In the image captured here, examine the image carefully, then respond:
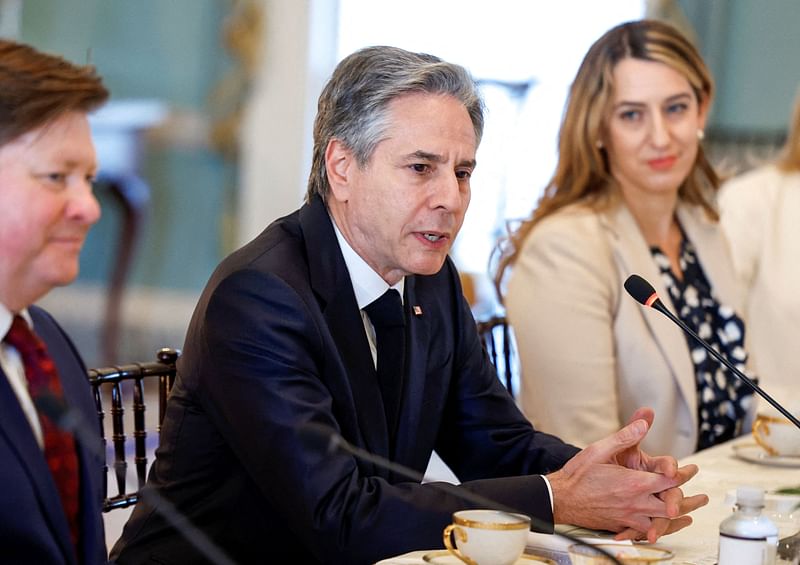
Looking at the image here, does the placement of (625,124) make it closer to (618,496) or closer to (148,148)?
A: (618,496)

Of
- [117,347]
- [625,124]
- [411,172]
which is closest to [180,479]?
[411,172]

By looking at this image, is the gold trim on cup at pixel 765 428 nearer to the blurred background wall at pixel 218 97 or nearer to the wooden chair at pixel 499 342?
the wooden chair at pixel 499 342

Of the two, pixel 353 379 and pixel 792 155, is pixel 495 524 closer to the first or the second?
pixel 353 379

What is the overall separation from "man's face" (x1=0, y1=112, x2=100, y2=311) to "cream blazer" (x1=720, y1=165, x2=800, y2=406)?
7.93 feet

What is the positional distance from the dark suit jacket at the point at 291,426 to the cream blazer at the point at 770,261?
1736mm

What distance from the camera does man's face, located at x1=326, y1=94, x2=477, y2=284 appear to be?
185cm

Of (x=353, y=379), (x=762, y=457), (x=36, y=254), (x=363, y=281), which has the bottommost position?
(x=762, y=457)

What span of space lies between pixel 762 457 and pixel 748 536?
945mm

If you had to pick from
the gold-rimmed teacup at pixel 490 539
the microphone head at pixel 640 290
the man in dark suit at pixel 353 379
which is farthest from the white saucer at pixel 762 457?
the gold-rimmed teacup at pixel 490 539

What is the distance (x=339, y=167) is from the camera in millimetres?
1907

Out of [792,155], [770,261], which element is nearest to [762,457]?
[770,261]

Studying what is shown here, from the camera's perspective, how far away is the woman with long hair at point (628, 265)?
266 cm

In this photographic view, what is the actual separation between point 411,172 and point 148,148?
Answer: 4207 mm

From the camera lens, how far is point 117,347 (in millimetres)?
5816
